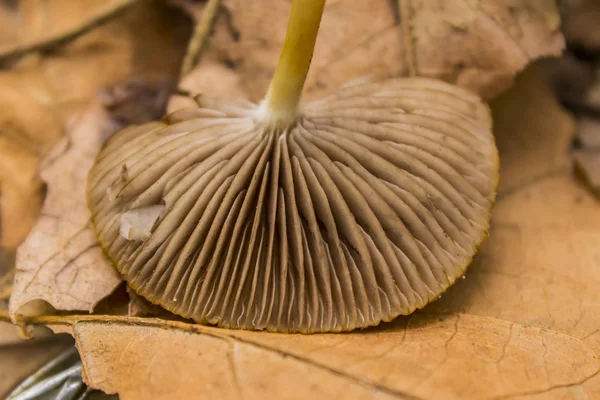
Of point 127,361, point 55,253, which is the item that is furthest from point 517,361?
point 55,253

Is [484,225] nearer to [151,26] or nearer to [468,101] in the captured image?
[468,101]

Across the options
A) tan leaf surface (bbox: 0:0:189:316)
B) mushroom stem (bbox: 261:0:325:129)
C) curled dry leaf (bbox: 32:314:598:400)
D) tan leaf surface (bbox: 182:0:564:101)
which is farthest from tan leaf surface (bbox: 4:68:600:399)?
mushroom stem (bbox: 261:0:325:129)

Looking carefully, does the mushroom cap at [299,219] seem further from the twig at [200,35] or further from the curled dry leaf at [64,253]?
the twig at [200,35]

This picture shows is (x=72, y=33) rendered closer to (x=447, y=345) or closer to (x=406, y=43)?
(x=406, y=43)

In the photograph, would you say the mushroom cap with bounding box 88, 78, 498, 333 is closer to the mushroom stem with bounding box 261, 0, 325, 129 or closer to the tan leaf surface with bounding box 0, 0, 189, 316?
the mushroom stem with bounding box 261, 0, 325, 129

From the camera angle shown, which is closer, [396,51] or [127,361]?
[127,361]

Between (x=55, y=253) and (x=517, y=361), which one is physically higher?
(x=55, y=253)

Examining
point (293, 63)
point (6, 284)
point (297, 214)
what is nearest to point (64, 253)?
point (6, 284)
